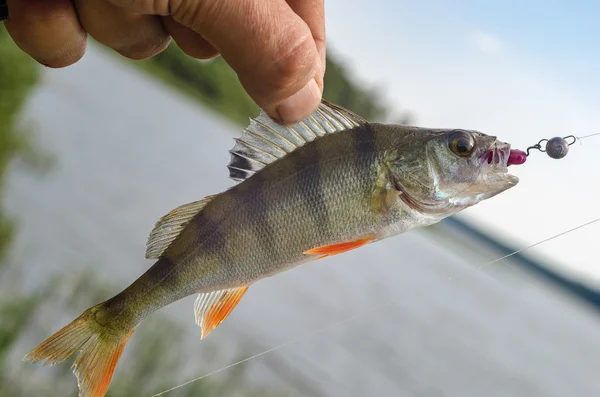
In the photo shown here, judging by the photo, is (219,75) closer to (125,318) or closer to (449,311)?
(449,311)

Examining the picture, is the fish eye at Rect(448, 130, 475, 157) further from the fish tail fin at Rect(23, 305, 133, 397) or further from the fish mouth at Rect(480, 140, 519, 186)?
the fish tail fin at Rect(23, 305, 133, 397)

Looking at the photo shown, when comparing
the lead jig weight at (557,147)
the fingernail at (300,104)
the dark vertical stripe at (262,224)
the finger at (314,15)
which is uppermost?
the finger at (314,15)

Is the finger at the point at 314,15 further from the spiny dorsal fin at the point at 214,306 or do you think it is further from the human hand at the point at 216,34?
the spiny dorsal fin at the point at 214,306

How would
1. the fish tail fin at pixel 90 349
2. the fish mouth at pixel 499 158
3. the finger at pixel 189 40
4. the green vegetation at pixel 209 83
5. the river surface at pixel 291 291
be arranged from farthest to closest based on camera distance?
the green vegetation at pixel 209 83 → the river surface at pixel 291 291 → the finger at pixel 189 40 → the fish mouth at pixel 499 158 → the fish tail fin at pixel 90 349

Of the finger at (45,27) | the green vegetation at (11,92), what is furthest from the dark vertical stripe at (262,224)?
the green vegetation at (11,92)

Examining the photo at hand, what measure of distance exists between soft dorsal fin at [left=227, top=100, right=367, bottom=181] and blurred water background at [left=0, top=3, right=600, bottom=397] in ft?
4.05

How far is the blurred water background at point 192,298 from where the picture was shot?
7082mm

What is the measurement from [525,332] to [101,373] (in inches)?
751

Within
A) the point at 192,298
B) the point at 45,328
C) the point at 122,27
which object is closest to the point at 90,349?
the point at 122,27

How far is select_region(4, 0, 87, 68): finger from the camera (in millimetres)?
2430

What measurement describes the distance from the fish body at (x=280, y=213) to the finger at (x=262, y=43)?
0.80 feet

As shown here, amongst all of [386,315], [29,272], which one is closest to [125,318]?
[29,272]

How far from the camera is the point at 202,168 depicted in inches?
758

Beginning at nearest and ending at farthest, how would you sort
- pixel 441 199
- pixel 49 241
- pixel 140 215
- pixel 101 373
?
pixel 101 373 < pixel 441 199 < pixel 49 241 < pixel 140 215
